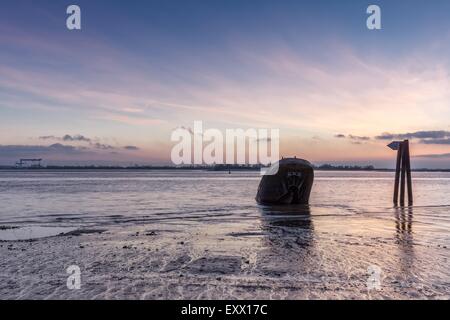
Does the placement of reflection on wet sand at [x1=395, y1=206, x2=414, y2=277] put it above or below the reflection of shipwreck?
below

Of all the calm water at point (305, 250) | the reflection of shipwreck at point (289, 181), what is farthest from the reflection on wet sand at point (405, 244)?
the reflection of shipwreck at point (289, 181)

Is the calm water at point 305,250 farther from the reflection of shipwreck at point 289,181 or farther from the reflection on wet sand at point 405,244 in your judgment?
the reflection of shipwreck at point 289,181

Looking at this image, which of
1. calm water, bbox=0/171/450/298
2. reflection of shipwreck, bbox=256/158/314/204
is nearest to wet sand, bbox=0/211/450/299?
calm water, bbox=0/171/450/298

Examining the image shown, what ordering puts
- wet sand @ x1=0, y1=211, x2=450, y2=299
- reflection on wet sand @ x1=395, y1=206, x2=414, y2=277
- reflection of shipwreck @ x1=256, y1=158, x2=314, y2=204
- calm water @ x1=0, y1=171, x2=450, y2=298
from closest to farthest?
1. wet sand @ x1=0, y1=211, x2=450, y2=299
2. calm water @ x1=0, y1=171, x2=450, y2=298
3. reflection on wet sand @ x1=395, y1=206, x2=414, y2=277
4. reflection of shipwreck @ x1=256, y1=158, x2=314, y2=204

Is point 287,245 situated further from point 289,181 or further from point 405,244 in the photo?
point 289,181

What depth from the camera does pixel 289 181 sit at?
79.5 ft

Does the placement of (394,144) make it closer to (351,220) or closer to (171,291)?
(351,220)

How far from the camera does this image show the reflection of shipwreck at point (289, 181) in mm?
24078

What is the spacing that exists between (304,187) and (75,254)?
58.4 feet

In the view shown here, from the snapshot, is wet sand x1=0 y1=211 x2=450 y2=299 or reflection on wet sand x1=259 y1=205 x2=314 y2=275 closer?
wet sand x1=0 y1=211 x2=450 y2=299

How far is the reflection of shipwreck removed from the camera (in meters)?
24.1

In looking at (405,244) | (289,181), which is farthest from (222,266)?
(289,181)

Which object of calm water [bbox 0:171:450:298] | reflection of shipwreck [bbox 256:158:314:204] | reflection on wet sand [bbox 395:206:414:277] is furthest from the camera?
reflection of shipwreck [bbox 256:158:314:204]

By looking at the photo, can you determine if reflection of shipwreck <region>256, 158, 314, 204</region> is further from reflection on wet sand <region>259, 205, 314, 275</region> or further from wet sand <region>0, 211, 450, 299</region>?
wet sand <region>0, 211, 450, 299</region>
